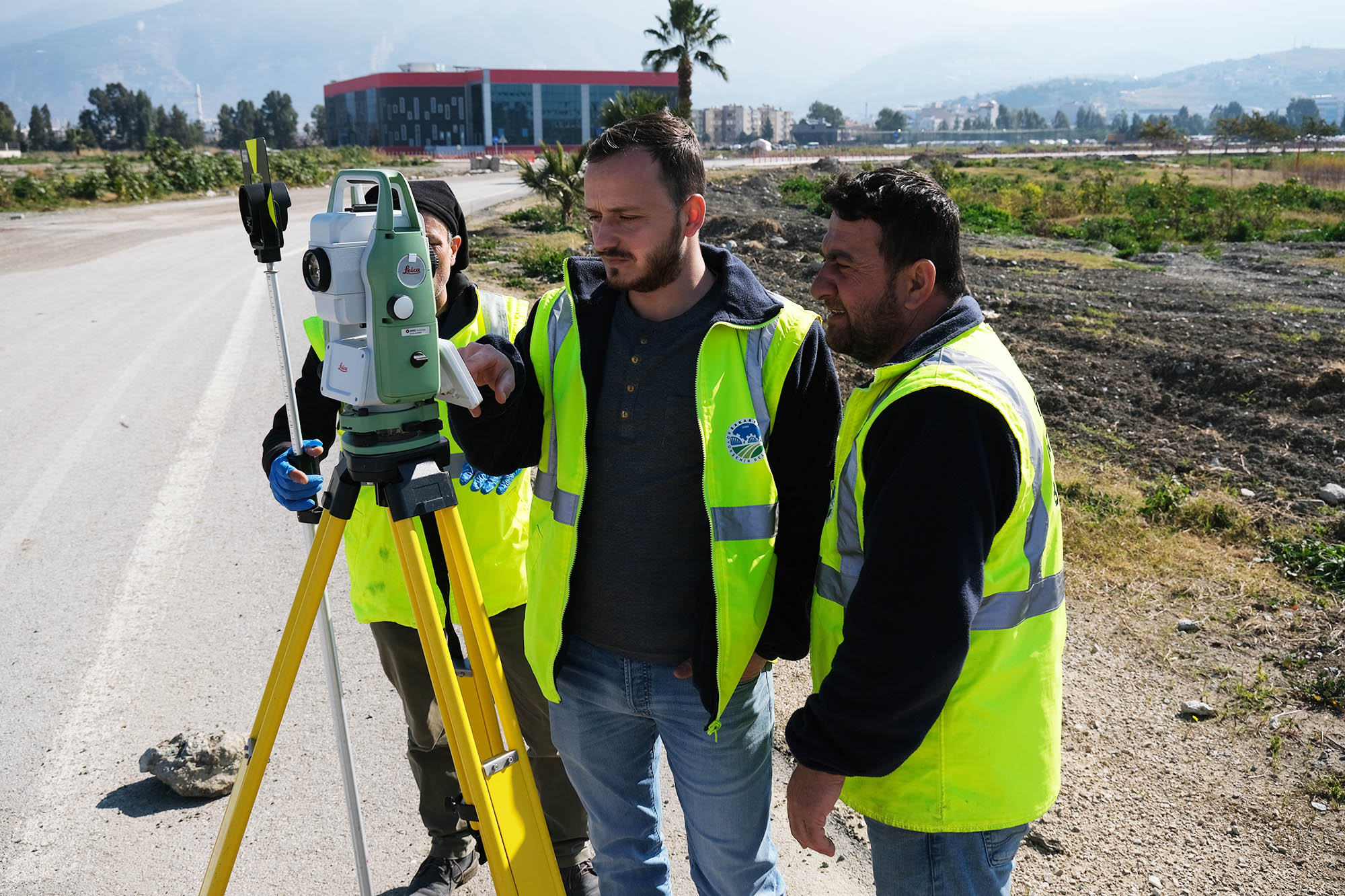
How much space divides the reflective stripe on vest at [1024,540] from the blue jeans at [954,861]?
1.29ft

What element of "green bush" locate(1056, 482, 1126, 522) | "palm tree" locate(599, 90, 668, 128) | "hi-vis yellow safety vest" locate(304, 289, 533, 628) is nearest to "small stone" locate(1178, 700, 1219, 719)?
"green bush" locate(1056, 482, 1126, 522)

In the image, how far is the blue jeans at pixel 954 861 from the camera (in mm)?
1604

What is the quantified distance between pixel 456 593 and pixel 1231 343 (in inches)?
388

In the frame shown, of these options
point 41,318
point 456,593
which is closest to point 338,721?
point 456,593

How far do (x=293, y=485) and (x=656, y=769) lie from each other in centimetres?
104

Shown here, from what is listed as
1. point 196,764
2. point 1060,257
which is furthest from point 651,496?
point 1060,257

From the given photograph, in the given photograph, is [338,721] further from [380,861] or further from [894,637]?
[894,637]

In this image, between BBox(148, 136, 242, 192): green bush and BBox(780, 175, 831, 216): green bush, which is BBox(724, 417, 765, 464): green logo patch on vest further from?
BBox(148, 136, 242, 192): green bush

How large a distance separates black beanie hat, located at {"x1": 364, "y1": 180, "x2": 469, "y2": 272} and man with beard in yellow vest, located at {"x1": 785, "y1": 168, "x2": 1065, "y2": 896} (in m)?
1.12

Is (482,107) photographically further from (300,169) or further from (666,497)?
(666,497)

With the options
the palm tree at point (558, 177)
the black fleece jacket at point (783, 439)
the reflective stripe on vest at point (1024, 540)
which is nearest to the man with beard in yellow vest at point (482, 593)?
the black fleece jacket at point (783, 439)

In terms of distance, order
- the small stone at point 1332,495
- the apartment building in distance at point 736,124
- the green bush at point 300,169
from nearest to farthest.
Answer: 1. the small stone at point 1332,495
2. the green bush at point 300,169
3. the apartment building in distance at point 736,124

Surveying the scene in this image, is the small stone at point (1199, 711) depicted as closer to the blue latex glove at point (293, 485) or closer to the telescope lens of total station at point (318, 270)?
the blue latex glove at point (293, 485)

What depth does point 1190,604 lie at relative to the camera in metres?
4.32
